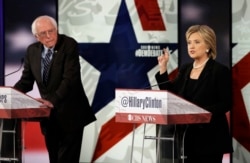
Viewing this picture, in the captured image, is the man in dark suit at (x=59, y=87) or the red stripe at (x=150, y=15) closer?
the man in dark suit at (x=59, y=87)

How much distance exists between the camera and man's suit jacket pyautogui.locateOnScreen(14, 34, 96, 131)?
5.11 meters

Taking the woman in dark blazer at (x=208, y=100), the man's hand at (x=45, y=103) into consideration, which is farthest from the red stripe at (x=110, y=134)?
the woman in dark blazer at (x=208, y=100)

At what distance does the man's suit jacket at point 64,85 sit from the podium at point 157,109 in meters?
0.92

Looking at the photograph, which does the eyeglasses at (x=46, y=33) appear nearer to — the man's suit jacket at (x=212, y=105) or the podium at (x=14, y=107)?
the podium at (x=14, y=107)

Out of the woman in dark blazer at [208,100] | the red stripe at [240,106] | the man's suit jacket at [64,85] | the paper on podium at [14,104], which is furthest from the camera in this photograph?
the red stripe at [240,106]

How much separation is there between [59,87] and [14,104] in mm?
547

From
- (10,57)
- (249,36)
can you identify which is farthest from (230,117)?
(10,57)

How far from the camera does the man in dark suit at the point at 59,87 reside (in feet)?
16.8

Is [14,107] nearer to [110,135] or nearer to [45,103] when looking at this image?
[45,103]

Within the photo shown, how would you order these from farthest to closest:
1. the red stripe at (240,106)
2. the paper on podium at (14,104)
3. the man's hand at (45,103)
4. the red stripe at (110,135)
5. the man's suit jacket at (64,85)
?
the red stripe at (110,135), the red stripe at (240,106), the man's suit jacket at (64,85), the man's hand at (45,103), the paper on podium at (14,104)

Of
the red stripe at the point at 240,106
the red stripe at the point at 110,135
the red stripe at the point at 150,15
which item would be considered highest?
the red stripe at the point at 150,15

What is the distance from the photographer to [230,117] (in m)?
6.61

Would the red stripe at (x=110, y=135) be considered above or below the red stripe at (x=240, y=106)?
below

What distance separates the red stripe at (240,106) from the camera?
655 centimetres
